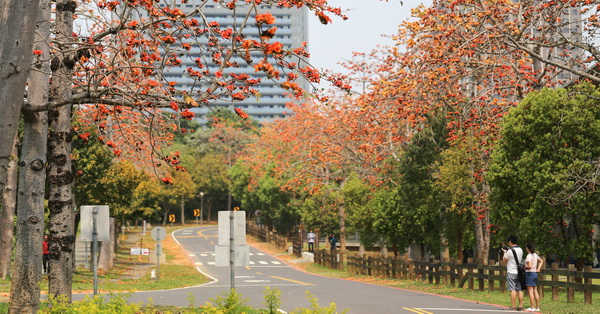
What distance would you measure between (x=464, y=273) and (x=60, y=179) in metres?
19.3

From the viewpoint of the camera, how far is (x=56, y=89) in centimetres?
1242

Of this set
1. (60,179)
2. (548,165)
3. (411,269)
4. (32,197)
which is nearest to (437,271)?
(411,269)

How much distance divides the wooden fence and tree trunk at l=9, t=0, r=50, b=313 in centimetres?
1251

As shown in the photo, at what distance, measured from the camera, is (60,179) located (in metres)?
12.5

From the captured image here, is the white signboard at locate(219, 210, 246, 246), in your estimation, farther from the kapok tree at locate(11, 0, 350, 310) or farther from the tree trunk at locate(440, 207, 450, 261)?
the tree trunk at locate(440, 207, 450, 261)

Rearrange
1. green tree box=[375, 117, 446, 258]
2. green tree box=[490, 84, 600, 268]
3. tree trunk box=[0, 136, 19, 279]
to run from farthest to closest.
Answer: green tree box=[375, 117, 446, 258], tree trunk box=[0, 136, 19, 279], green tree box=[490, 84, 600, 268]

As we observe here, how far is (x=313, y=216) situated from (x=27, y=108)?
44.2 metres

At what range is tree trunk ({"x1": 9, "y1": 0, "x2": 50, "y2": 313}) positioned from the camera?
38.7ft

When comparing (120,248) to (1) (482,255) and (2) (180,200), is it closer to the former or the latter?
(2) (180,200)

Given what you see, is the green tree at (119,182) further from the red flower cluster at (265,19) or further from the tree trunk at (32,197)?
the red flower cluster at (265,19)

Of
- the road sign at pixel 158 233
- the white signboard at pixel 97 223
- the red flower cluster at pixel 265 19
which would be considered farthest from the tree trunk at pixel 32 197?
the road sign at pixel 158 233

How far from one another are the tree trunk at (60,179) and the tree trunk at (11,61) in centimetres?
586

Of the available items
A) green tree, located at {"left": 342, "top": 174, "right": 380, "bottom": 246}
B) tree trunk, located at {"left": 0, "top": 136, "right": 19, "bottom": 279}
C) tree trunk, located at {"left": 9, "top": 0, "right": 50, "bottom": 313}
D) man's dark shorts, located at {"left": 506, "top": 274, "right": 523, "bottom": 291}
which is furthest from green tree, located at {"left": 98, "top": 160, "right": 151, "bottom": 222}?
tree trunk, located at {"left": 9, "top": 0, "right": 50, "bottom": 313}

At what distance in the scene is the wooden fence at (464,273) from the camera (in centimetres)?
1906
